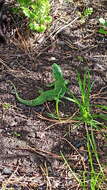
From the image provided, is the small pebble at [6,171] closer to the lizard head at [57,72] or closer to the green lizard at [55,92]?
the green lizard at [55,92]

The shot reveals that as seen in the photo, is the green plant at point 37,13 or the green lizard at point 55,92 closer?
the green lizard at point 55,92

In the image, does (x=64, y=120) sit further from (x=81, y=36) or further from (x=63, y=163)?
(x=81, y=36)

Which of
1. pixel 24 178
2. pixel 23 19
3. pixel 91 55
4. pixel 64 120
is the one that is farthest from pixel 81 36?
pixel 24 178

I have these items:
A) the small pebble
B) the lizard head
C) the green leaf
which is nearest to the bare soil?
the small pebble

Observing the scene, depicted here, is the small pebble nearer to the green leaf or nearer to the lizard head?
the lizard head

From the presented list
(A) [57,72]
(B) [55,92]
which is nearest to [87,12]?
(A) [57,72]

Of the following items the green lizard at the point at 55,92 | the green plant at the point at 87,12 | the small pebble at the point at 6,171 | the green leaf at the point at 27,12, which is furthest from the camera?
the green plant at the point at 87,12

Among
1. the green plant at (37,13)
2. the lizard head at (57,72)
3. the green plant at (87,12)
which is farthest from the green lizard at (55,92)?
the green plant at (87,12)
